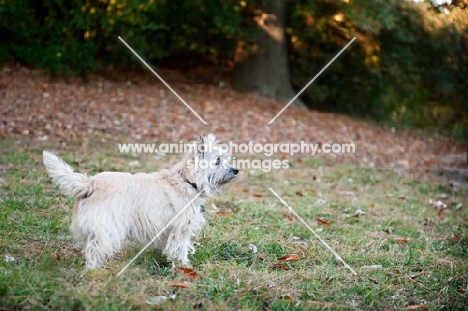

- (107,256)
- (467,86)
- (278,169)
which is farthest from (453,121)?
(107,256)

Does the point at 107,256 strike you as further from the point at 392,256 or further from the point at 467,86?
the point at 467,86

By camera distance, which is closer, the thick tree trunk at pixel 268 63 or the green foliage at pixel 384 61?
the green foliage at pixel 384 61

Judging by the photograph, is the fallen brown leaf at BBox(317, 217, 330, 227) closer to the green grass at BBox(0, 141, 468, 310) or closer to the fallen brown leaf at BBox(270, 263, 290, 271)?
the green grass at BBox(0, 141, 468, 310)

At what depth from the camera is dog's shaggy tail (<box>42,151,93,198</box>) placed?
14.4 feet

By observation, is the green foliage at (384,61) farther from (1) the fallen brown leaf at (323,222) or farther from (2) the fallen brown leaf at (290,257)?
(2) the fallen brown leaf at (290,257)

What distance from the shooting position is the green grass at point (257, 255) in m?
3.96

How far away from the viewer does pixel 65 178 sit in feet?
14.5

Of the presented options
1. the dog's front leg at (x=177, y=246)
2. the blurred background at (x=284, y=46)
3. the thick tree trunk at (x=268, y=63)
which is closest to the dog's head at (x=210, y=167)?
the dog's front leg at (x=177, y=246)

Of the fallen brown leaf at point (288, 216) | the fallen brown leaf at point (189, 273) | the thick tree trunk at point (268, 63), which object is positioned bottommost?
the fallen brown leaf at point (288, 216)

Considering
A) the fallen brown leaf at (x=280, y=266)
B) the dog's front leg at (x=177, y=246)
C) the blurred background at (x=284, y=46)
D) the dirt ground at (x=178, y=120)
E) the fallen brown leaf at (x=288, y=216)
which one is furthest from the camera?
the blurred background at (x=284, y=46)

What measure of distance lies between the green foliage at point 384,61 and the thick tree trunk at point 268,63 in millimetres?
935

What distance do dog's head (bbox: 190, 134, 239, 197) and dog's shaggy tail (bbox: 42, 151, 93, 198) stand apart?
41.8 inches

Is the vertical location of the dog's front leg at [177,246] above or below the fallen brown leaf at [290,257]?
above

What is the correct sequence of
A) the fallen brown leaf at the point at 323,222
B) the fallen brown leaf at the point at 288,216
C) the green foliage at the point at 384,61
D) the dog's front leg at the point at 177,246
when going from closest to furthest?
the dog's front leg at the point at 177,246
the fallen brown leaf at the point at 323,222
the fallen brown leaf at the point at 288,216
the green foliage at the point at 384,61
